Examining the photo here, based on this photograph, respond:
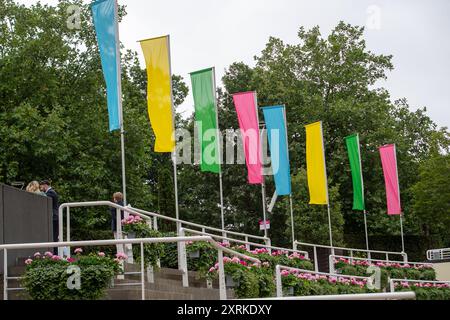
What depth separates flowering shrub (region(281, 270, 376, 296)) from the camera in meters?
16.4

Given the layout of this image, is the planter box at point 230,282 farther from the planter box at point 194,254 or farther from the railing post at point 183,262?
the planter box at point 194,254

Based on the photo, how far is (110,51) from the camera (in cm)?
2053

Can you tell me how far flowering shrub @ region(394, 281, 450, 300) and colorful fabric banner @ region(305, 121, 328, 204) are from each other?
6150mm

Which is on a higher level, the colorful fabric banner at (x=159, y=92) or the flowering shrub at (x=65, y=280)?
the colorful fabric banner at (x=159, y=92)

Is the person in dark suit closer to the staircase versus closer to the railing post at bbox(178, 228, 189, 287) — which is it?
the staircase

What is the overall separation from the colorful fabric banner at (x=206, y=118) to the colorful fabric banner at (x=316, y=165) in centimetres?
727

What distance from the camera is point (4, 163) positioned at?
3581 cm

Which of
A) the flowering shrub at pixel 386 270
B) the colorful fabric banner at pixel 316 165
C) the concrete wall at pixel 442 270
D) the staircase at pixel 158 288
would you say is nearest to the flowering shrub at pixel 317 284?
the staircase at pixel 158 288

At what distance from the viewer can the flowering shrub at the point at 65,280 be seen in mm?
10820

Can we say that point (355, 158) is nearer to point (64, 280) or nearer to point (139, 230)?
point (139, 230)

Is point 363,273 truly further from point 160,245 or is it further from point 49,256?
point 49,256

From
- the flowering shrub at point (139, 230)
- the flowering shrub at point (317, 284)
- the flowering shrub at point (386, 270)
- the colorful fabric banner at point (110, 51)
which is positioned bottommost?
the flowering shrub at point (386, 270)

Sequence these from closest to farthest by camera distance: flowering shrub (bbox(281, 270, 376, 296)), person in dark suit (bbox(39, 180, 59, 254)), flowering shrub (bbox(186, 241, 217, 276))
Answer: flowering shrub (bbox(186, 241, 217, 276)), flowering shrub (bbox(281, 270, 376, 296)), person in dark suit (bbox(39, 180, 59, 254))

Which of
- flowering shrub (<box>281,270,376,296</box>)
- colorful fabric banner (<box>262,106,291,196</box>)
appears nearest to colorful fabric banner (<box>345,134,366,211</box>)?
colorful fabric banner (<box>262,106,291,196</box>)
